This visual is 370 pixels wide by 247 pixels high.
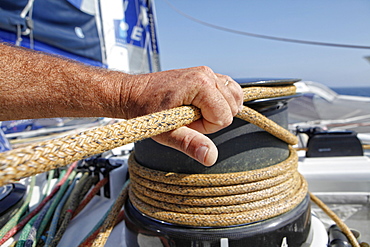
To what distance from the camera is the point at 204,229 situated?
30.2 inches

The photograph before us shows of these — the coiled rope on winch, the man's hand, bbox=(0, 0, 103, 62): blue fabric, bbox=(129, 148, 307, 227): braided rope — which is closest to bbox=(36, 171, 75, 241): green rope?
the coiled rope on winch

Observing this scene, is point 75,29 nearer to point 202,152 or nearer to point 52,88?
point 52,88

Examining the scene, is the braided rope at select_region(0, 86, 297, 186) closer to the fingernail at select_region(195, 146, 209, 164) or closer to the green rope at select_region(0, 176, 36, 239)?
the fingernail at select_region(195, 146, 209, 164)

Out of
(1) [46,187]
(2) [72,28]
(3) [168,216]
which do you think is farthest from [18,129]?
(3) [168,216]

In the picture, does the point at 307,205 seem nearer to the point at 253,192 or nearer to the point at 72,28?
the point at 253,192

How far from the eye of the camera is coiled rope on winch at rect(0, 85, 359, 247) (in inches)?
16.0

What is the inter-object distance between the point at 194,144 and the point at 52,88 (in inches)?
13.4

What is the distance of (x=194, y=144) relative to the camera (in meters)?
0.62

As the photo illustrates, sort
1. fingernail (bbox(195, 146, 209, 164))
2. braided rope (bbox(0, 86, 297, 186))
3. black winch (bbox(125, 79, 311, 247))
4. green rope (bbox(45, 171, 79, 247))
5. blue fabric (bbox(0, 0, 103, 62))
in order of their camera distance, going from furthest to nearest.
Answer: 1. blue fabric (bbox(0, 0, 103, 62))
2. green rope (bbox(45, 171, 79, 247))
3. black winch (bbox(125, 79, 311, 247))
4. fingernail (bbox(195, 146, 209, 164))
5. braided rope (bbox(0, 86, 297, 186))

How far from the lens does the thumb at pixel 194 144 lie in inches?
24.4

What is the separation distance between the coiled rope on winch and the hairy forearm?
136mm

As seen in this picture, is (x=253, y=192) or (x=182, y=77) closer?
(x=182, y=77)

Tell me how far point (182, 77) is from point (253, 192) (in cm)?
38

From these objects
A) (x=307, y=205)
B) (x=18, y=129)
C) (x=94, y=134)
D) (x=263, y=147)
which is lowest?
(x=18, y=129)
